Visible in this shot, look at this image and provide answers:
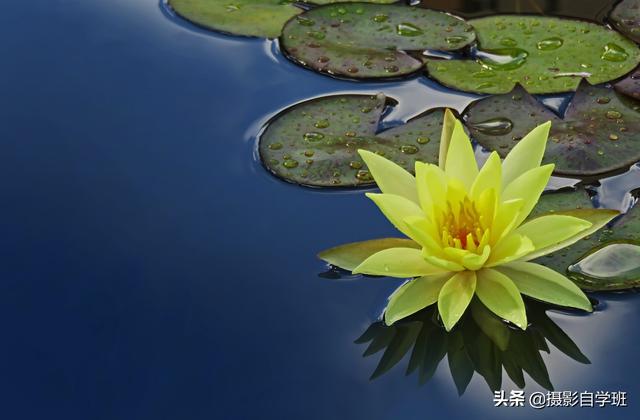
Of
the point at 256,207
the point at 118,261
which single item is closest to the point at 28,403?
the point at 118,261

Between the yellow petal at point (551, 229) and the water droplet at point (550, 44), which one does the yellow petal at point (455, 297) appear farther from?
the water droplet at point (550, 44)

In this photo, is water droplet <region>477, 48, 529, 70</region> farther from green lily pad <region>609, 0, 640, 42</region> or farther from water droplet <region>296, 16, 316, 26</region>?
water droplet <region>296, 16, 316, 26</region>

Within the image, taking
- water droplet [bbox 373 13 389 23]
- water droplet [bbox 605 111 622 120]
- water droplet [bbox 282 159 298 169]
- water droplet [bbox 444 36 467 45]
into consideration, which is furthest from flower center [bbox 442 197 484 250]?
water droplet [bbox 373 13 389 23]

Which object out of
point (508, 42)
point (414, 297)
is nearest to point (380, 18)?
point (508, 42)

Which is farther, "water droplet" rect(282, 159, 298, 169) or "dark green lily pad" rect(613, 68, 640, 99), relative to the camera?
"dark green lily pad" rect(613, 68, 640, 99)

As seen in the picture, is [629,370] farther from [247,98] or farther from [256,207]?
[247,98]

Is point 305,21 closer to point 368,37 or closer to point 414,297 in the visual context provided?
point 368,37
